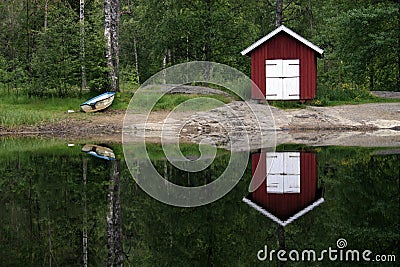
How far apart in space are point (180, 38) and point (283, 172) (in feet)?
75.4

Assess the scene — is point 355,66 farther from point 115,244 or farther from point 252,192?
point 115,244

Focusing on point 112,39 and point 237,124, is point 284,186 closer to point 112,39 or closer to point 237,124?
point 237,124

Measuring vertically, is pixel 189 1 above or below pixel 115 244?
above

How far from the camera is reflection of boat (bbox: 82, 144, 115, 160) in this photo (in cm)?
1650

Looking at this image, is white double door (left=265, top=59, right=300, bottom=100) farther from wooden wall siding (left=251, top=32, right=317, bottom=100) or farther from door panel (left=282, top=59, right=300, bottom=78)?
wooden wall siding (left=251, top=32, right=317, bottom=100)

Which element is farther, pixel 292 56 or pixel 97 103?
pixel 292 56

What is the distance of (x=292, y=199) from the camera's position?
34.8 ft

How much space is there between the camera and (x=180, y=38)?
116 ft

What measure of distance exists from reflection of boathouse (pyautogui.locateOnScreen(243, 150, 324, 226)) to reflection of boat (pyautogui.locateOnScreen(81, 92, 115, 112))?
36.1 feet

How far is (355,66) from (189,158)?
58.7 feet

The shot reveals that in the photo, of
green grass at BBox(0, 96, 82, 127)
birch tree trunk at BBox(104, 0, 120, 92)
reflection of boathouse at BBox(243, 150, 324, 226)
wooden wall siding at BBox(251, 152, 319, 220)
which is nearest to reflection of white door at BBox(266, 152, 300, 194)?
reflection of boathouse at BBox(243, 150, 324, 226)

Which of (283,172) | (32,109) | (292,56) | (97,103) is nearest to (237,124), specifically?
(292,56)

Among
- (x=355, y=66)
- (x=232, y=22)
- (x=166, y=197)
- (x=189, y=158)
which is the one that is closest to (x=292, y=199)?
(x=166, y=197)

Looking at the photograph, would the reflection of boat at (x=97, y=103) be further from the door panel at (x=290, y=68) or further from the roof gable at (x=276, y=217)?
the roof gable at (x=276, y=217)
